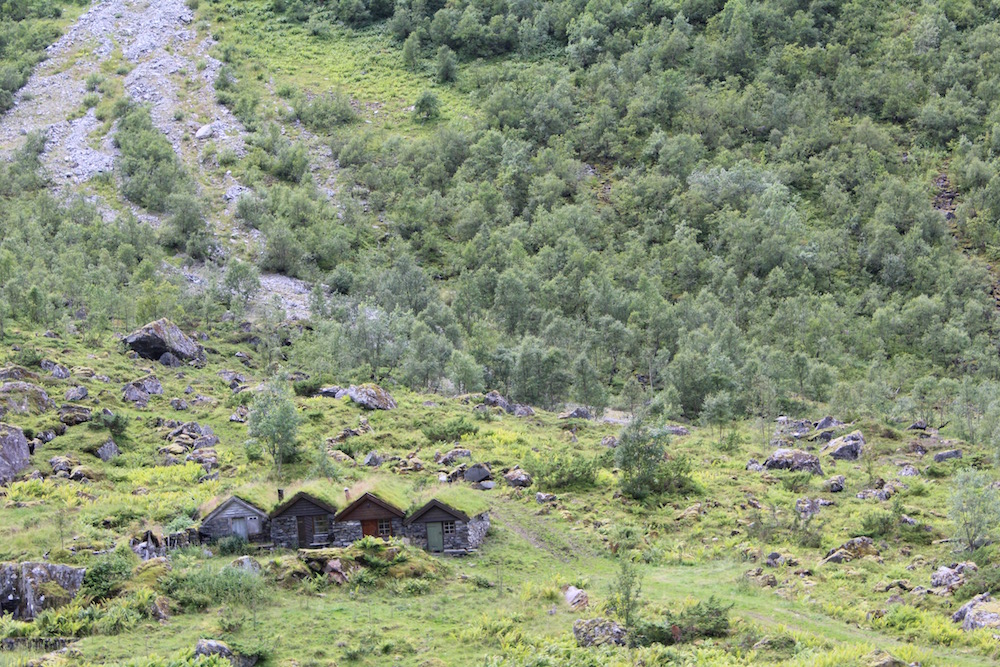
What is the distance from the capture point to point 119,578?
36.4m

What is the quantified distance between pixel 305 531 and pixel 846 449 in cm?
3420

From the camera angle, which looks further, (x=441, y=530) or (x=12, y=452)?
(x=12, y=452)

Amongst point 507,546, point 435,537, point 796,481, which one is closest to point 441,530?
point 435,537

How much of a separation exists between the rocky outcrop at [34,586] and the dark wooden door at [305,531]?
32.3ft

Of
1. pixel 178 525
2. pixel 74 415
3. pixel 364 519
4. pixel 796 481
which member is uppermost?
pixel 178 525

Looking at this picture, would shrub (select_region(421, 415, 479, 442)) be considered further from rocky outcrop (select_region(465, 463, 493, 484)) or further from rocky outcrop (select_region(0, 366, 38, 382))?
rocky outcrop (select_region(0, 366, 38, 382))

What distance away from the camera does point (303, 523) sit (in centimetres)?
4416

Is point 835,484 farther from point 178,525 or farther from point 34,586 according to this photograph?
point 34,586

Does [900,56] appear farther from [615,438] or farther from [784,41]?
[615,438]

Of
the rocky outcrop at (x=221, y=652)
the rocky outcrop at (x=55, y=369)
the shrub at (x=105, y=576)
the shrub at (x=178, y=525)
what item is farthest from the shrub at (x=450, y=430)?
the rocky outcrop at (x=221, y=652)

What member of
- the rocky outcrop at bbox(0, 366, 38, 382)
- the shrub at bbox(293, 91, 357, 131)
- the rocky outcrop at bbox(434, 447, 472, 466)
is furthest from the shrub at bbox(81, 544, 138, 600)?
the shrub at bbox(293, 91, 357, 131)

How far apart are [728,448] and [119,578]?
38622mm

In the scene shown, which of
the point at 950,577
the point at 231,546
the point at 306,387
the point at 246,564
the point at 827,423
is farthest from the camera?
the point at 306,387

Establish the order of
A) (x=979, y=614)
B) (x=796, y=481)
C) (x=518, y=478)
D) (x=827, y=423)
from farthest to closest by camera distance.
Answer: (x=827, y=423) → (x=796, y=481) → (x=518, y=478) → (x=979, y=614)
